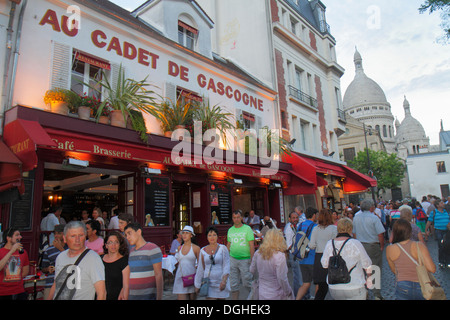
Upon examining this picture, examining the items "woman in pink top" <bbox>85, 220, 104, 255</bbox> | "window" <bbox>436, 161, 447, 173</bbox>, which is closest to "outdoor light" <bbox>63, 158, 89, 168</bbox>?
"woman in pink top" <bbox>85, 220, 104, 255</bbox>

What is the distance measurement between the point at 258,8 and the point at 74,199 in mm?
12971

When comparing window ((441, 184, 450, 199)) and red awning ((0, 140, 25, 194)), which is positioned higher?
window ((441, 184, 450, 199))

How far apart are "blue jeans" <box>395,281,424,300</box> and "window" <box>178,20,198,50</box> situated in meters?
11.0

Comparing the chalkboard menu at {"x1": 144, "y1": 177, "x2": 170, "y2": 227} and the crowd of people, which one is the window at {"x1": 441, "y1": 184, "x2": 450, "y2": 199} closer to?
the chalkboard menu at {"x1": 144, "y1": 177, "x2": 170, "y2": 227}

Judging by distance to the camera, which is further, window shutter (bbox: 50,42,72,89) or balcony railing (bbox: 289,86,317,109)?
balcony railing (bbox: 289,86,317,109)

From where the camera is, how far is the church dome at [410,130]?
3676 inches

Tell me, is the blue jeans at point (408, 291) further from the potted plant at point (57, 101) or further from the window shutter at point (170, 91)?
the window shutter at point (170, 91)

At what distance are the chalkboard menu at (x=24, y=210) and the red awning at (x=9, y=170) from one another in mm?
415

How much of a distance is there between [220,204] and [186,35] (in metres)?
6.69

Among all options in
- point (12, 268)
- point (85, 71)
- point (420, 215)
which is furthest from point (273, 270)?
point (420, 215)

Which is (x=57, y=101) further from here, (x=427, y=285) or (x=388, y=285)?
(x=388, y=285)

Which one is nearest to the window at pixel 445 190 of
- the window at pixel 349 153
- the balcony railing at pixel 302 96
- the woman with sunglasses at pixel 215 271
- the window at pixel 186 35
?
the window at pixel 349 153

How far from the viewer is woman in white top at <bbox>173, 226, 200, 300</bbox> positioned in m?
4.79

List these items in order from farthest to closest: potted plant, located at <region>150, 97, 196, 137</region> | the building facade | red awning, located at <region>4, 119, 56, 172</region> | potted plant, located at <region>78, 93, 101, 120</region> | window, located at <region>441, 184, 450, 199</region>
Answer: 1. window, located at <region>441, 184, 450, 199</region>
2. potted plant, located at <region>150, 97, 196, 137</region>
3. potted plant, located at <region>78, 93, 101, 120</region>
4. the building facade
5. red awning, located at <region>4, 119, 56, 172</region>
